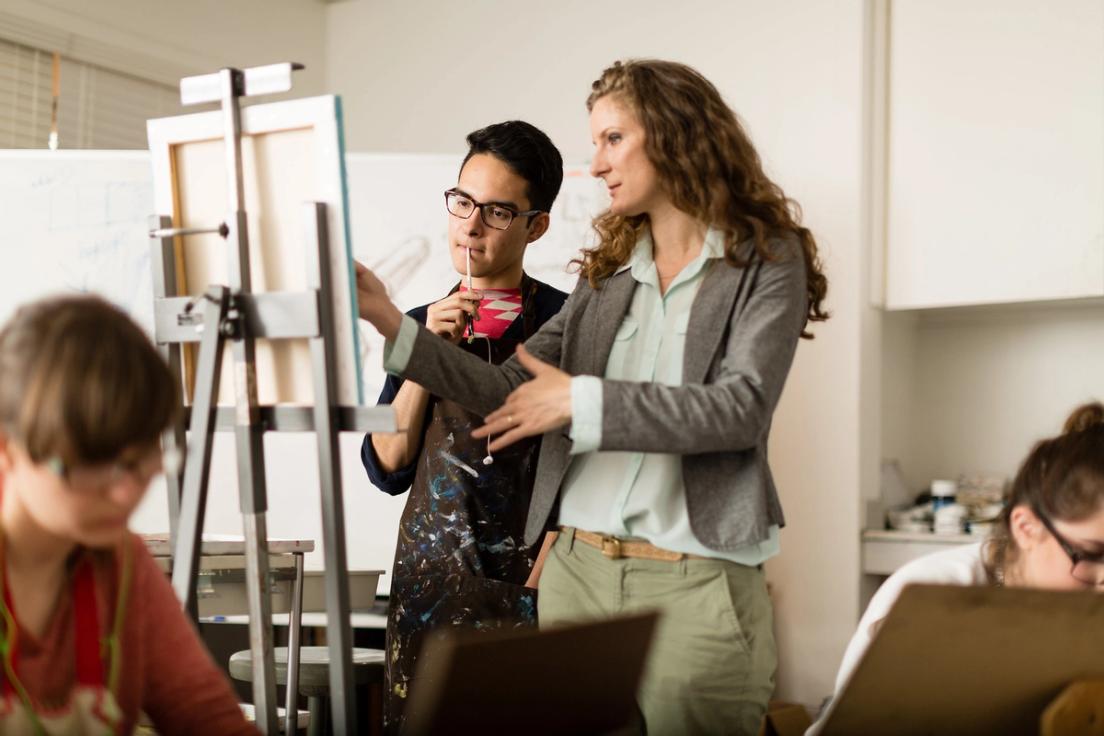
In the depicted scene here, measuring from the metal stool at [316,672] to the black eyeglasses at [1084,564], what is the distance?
151 centimetres

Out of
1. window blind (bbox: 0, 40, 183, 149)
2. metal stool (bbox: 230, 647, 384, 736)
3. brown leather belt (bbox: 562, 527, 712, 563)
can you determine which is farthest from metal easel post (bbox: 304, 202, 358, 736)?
window blind (bbox: 0, 40, 183, 149)

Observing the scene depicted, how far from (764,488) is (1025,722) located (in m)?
0.44

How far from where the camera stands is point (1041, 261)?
3088 mm

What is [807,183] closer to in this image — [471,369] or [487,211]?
[487,211]

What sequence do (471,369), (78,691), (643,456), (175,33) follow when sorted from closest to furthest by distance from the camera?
(78,691)
(643,456)
(471,369)
(175,33)

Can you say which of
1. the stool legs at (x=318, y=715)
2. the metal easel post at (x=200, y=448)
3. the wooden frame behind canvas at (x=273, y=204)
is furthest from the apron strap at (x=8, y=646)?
the stool legs at (x=318, y=715)

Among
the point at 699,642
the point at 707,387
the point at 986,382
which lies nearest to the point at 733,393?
the point at 707,387

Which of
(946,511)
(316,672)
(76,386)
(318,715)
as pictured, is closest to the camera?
(76,386)

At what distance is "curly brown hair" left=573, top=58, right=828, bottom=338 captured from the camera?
1.50 metres

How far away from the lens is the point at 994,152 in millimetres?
3131

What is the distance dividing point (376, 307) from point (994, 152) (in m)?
2.24

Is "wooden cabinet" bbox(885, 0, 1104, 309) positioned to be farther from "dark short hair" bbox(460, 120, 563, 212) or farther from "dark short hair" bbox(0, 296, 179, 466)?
"dark short hair" bbox(0, 296, 179, 466)

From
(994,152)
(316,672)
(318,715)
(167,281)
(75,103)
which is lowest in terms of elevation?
(318,715)

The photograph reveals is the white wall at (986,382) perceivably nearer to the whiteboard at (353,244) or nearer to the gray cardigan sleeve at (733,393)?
the whiteboard at (353,244)
